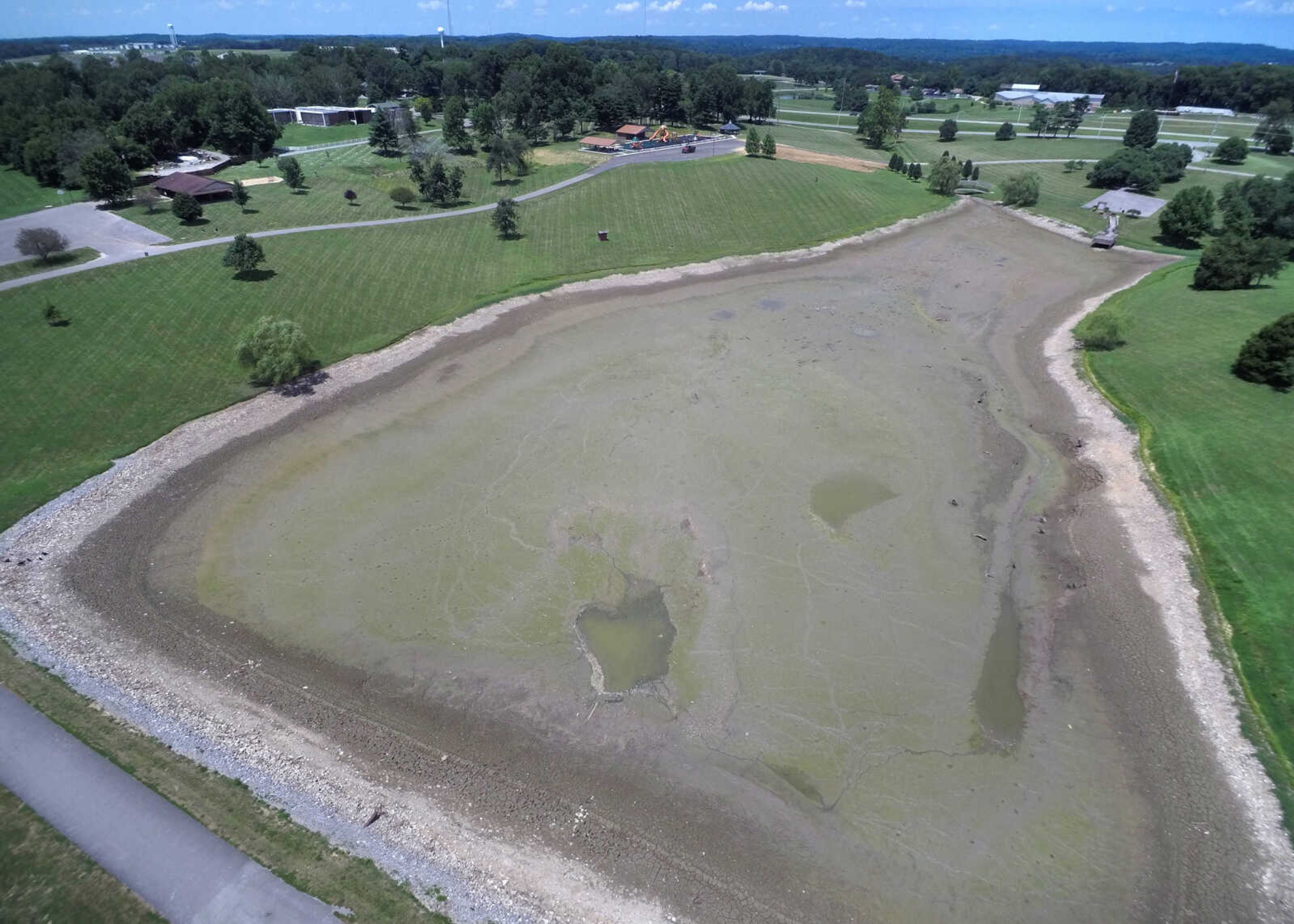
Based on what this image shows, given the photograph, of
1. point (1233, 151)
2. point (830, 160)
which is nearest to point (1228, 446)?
point (830, 160)

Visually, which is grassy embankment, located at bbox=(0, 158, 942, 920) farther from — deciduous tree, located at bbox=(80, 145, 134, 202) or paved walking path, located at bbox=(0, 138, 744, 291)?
deciduous tree, located at bbox=(80, 145, 134, 202)

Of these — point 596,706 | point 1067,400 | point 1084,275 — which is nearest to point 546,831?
point 596,706

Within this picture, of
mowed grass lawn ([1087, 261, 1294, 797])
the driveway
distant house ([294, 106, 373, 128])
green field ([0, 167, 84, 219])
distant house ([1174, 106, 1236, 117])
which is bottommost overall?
mowed grass lawn ([1087, 261, 1294, 797])

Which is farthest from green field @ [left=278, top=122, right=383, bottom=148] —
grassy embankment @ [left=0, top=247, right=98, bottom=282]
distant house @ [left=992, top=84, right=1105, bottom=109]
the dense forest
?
distant house @ [left=992, top=84, right=1105, bottom=109]

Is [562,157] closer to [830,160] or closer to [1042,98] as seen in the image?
[830,160]

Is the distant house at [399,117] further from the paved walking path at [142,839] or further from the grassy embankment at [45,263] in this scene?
the paved walking path at [142,839]
